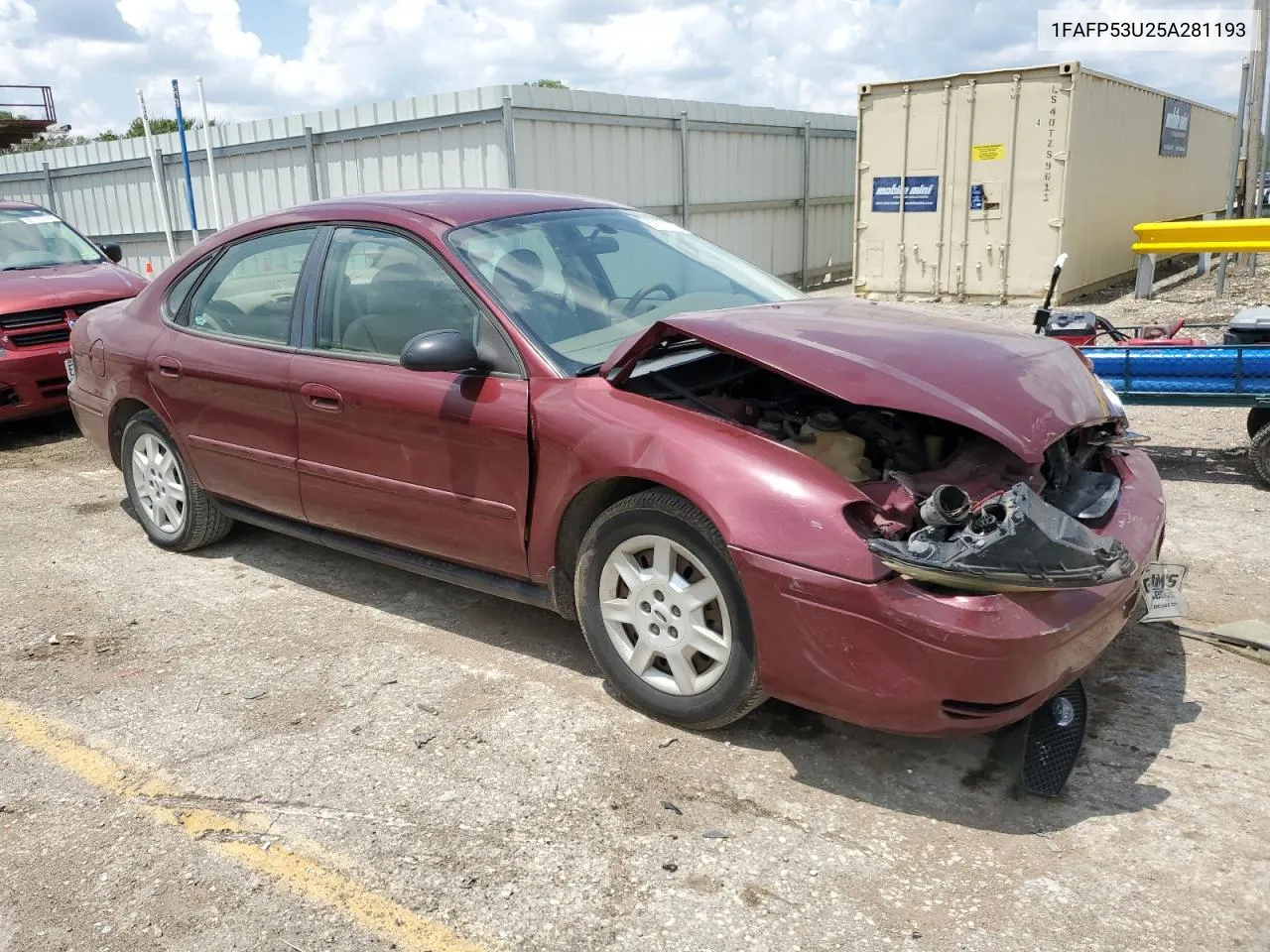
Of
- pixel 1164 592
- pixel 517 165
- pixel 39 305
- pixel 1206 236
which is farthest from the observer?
pixel 517 165

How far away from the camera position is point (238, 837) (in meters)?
2.85

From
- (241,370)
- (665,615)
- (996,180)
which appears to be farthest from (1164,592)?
(996,180)

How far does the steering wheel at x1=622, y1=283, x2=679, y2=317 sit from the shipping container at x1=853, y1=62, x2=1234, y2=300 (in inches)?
400

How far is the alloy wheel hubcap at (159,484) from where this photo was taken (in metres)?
5.05

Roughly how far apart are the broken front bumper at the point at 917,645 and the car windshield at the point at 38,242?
793 cm

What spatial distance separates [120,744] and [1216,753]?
3.44m

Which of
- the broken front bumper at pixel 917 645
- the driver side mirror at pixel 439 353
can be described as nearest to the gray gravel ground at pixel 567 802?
the broken front bumper at pixel 917 645

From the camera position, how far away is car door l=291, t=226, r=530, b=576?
11.8ft

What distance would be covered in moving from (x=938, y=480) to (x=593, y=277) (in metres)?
1.60

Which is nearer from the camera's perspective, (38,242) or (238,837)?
(238,837)

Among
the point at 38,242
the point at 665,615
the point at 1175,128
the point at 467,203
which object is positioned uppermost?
the point at 1175,128

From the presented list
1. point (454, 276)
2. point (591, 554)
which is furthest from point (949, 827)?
point (454, 276)

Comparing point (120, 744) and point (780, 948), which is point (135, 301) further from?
point (780, 948)

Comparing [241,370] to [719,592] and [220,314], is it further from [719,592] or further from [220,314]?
[719,592]
